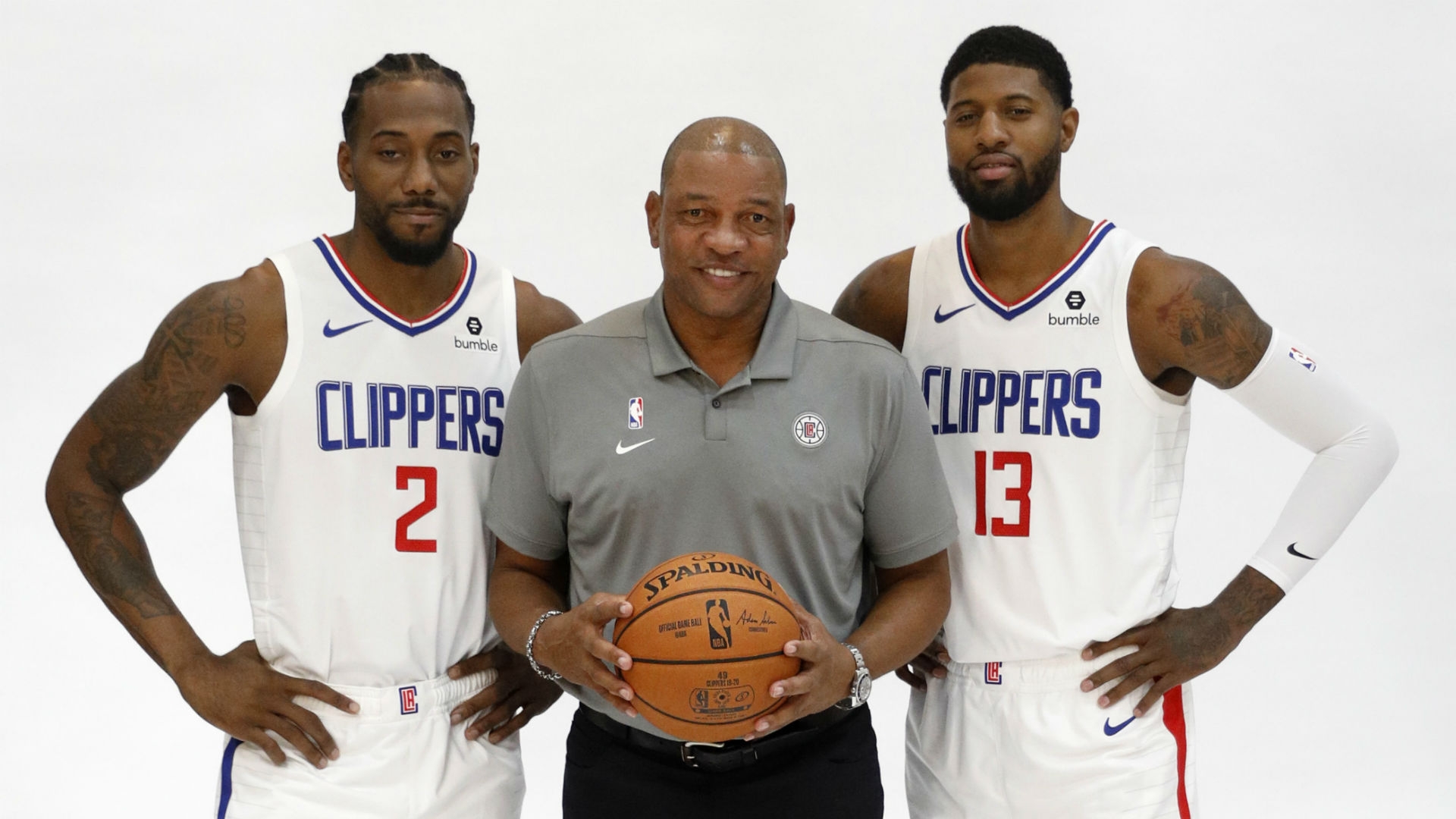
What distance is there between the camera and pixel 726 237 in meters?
2.77

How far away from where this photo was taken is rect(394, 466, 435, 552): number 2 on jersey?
308cm

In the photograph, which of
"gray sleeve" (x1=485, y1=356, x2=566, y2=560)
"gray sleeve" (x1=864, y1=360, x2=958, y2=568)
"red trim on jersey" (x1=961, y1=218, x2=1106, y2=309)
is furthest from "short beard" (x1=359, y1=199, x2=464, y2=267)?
"red trim on jersey" (x1=961, y1=218, x2=1106, y2=309)

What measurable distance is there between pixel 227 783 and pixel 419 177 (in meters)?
1.29

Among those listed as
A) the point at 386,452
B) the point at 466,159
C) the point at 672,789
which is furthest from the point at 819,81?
the point at 672,789

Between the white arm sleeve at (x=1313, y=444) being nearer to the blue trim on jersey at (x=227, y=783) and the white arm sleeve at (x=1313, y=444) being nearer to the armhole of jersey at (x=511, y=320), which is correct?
the armhole of jersey at (x=511, y=320)

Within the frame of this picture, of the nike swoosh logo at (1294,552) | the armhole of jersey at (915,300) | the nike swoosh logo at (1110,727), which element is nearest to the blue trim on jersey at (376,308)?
the armhole of jersey at (915,300)

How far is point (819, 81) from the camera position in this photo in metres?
5.53

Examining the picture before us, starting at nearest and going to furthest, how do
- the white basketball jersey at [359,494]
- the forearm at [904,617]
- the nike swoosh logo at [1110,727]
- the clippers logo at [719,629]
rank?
the clippers logo at [719,629] < the forearm at [904,617] < the white basketball jersey at [359,494] < the nike swoosh logo at [1110,727]

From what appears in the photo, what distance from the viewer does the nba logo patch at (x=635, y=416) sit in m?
2.87

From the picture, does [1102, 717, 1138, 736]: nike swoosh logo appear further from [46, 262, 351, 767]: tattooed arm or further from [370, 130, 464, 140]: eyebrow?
[370, 130, 464, 140]: eyebrow

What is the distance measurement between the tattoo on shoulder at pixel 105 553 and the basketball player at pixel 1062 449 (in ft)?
5.43

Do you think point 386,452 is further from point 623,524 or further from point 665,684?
point 665,684

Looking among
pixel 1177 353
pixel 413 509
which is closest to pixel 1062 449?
pixel 1177 353

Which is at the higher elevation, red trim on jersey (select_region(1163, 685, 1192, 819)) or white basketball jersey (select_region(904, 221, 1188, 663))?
white basketball jersey (select_region(904, 221, 1188, 663))
